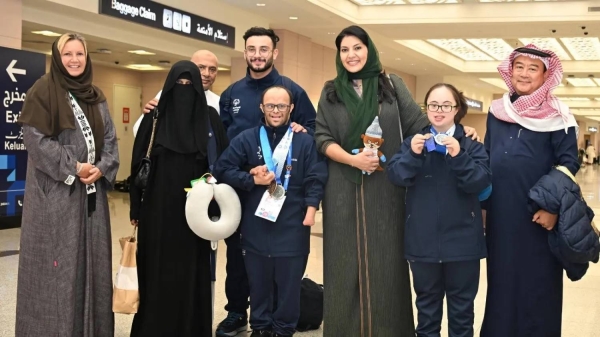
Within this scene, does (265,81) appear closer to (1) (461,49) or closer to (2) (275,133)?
(2) (275,133)

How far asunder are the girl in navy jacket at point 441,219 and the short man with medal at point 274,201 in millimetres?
546

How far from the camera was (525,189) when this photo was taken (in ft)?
10.3

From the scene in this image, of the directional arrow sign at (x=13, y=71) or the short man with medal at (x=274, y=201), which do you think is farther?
the directional arrow sign at (x=13, y=71)

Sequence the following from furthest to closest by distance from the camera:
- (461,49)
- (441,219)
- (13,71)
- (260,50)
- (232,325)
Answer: (461,49)
(13,71)
(232,325)
(260,50)
(441,219)

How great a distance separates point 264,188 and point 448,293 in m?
1.10

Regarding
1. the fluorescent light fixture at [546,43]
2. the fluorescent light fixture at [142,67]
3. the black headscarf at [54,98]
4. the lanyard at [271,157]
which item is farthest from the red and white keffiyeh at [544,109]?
the fluorescent light fixture at [546,43]

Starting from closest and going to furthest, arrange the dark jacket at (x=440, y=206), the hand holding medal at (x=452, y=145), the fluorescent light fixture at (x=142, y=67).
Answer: the hand holding medal at (x=452, y=145) < the dark jacket at (x=440, y=206) < the fluorescent light fixture at (x=142, y=67)

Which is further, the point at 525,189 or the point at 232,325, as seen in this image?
the point at 232,325

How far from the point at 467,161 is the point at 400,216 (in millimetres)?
536

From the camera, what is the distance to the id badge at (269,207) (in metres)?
3.36

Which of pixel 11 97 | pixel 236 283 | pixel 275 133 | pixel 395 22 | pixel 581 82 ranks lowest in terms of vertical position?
pixel 236 283

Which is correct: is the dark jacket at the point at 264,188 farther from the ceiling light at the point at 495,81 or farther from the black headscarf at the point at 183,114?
the ceiling light at the point at 495,81

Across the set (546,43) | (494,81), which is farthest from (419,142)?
(494,81)

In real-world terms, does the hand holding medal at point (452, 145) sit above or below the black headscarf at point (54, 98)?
below
